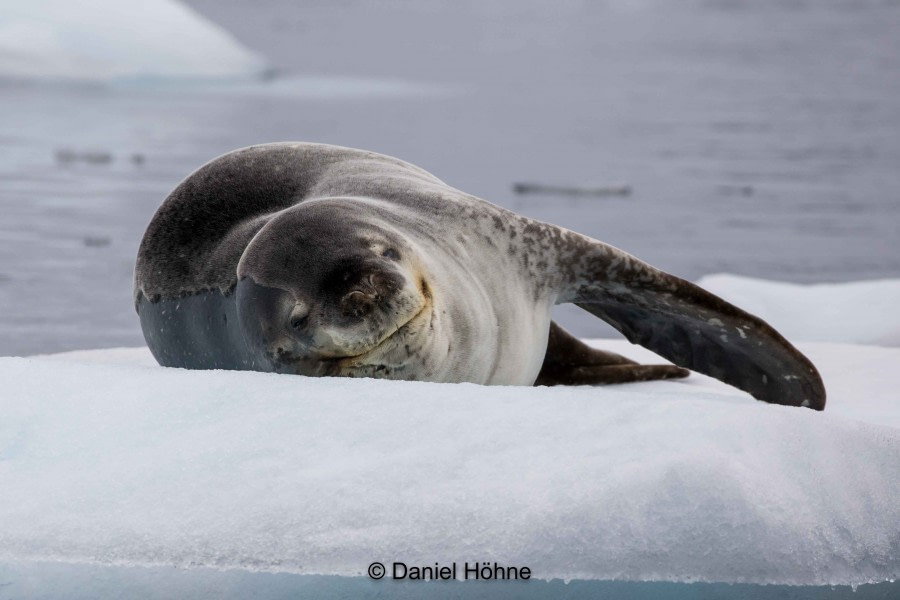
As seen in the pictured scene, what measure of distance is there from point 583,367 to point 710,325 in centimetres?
51

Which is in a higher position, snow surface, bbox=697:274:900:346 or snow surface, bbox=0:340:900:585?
snow surface, bbox=0:340:900:585

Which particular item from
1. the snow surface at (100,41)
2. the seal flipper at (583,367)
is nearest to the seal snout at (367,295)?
the seal flipper at (583,367)

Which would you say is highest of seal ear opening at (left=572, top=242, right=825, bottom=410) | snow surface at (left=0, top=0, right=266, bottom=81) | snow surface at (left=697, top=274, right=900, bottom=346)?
seal ear opening at (left=572, top=242, right=825, bottom=410)

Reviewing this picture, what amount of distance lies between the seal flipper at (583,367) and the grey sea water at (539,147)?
1690mm

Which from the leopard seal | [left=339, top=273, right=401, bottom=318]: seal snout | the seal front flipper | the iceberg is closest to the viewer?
the iceberg

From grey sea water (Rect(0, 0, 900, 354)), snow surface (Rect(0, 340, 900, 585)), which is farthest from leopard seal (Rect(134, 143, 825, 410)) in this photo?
grey sea water (Rect(0, 0, 900, 354))

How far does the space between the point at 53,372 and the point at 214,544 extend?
3.09 feet

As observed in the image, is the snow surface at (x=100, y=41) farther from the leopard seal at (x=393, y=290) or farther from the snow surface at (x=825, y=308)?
the leopard seal at (x=393, y=290)

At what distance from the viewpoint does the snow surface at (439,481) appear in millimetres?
2406

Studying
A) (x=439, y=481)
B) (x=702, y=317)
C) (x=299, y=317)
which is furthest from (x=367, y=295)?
(x=702, y=317)

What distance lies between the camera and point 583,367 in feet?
13.8

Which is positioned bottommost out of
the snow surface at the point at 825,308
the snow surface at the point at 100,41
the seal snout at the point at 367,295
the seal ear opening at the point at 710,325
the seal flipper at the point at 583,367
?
the snow surface at the point at 100,41

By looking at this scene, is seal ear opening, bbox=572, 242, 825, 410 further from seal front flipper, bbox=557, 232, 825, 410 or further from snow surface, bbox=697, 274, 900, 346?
snow surface, bbox=697, 274, 900, 346

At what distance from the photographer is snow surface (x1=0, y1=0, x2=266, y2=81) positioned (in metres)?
18.1
